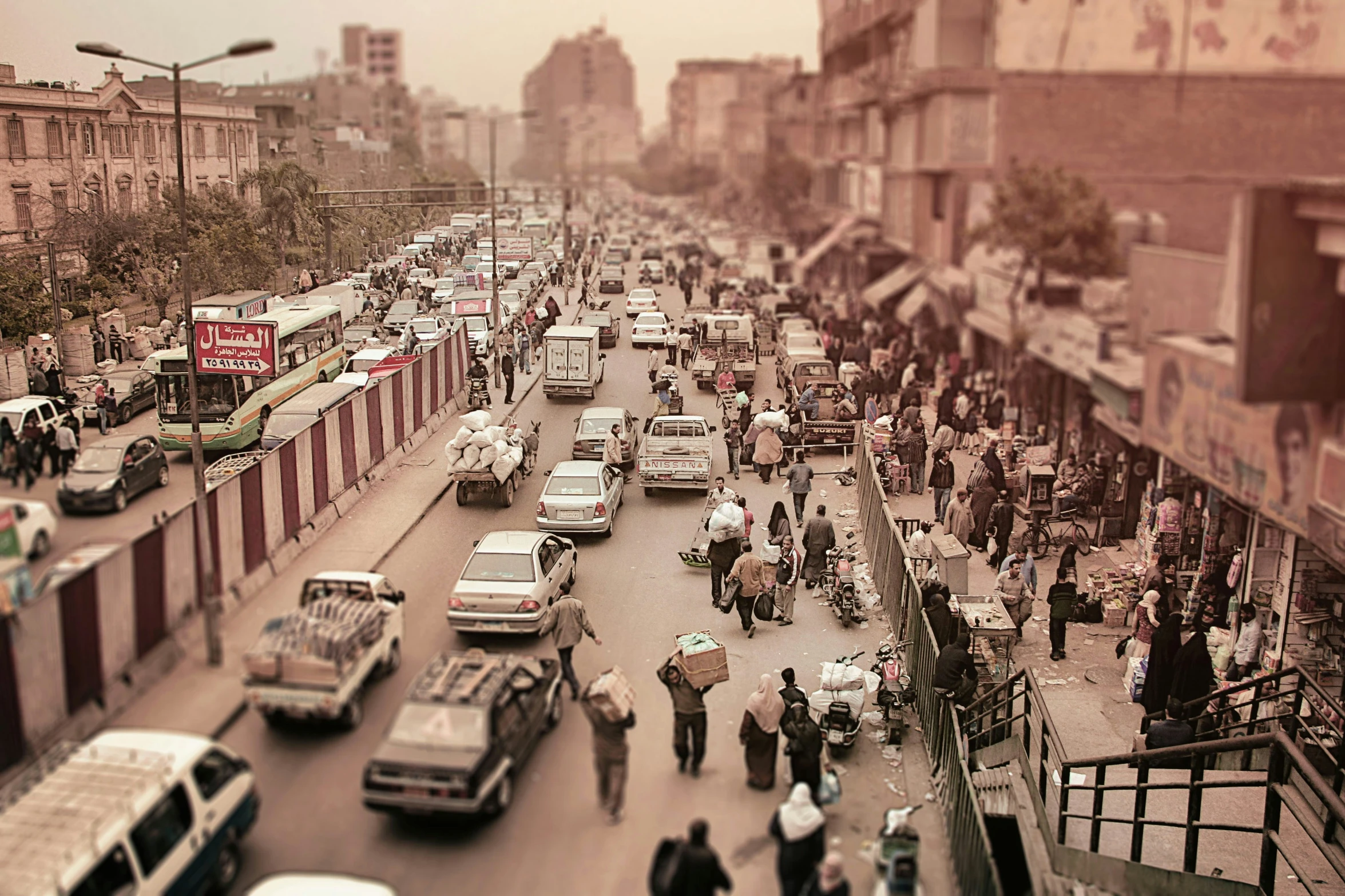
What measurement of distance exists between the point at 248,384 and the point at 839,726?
42.5 feet

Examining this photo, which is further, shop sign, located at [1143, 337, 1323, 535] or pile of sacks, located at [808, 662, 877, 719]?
pile of sacks, located at [808, 662, 877, 719]

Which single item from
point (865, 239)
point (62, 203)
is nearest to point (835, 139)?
point (865, 239)

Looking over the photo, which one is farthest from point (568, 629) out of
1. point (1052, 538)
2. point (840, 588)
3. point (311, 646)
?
point (1052, 538)

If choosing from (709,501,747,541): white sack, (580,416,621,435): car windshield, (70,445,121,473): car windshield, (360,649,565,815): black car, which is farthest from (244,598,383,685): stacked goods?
(580,416,621,435): car windshield

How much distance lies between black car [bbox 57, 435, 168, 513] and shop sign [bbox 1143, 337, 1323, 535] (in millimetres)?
13068

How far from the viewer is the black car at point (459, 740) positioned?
1114cm

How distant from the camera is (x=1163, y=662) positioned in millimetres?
16203

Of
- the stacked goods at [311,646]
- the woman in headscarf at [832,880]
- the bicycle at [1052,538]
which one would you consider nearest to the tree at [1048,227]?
the bicycle at [1052,538]

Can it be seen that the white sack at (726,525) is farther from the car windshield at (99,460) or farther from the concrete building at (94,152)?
the concrete building at (94,152)

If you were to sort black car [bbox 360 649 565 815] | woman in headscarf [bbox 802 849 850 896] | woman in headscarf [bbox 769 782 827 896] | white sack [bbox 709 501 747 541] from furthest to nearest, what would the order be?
white sack [bbox 709 501 747 541] → black car [bbox 360 649 565 815] → woman in headscarf [bbox 769 782 827 896] → woman in headscarf [bbox 802 849 850 896]

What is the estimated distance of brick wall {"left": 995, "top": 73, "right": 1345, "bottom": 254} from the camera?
20.3 meters

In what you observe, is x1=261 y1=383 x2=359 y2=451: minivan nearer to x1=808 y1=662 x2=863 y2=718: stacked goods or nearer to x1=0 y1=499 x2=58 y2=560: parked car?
x1=0 y1=499 x2=58 y2=560: parked car

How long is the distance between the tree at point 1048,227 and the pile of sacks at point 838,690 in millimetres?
7288

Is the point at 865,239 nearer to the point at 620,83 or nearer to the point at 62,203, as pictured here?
the point at 620,83
